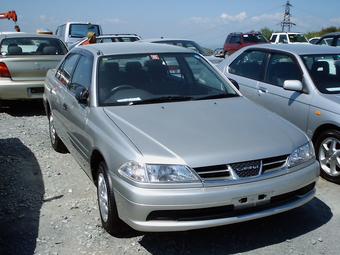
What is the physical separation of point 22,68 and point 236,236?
6.24 meters

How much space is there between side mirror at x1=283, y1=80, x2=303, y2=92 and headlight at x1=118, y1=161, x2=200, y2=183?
2.74 m

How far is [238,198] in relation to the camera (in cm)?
318

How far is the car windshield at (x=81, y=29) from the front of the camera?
18.2m

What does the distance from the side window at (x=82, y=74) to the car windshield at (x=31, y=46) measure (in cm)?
415

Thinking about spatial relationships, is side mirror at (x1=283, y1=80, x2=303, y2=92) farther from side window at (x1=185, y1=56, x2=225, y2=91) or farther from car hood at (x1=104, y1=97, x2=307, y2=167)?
car hood at (x1=104, y1=97, x2=307, y2=167)

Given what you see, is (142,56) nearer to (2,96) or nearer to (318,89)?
(318,89)

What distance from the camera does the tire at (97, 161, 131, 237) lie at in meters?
3.51

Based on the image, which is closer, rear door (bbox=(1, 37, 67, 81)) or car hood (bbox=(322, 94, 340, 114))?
car hood (bbox=(322, 94, 340, 114))

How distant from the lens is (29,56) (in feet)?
28.3

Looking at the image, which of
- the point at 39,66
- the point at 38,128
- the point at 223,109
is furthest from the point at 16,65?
the point at 223,109

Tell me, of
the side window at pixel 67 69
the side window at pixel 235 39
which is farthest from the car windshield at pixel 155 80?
the side window at pixel 235 39

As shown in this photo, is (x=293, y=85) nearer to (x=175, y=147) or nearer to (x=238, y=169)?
(x=238, y=169)

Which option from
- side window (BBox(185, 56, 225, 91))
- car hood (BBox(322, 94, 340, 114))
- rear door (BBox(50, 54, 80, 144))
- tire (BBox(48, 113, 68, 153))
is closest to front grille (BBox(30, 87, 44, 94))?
tire (BBox(48, 113, 68, 153))

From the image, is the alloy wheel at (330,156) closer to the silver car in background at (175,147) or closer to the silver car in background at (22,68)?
the silver car in background at (175,147)
